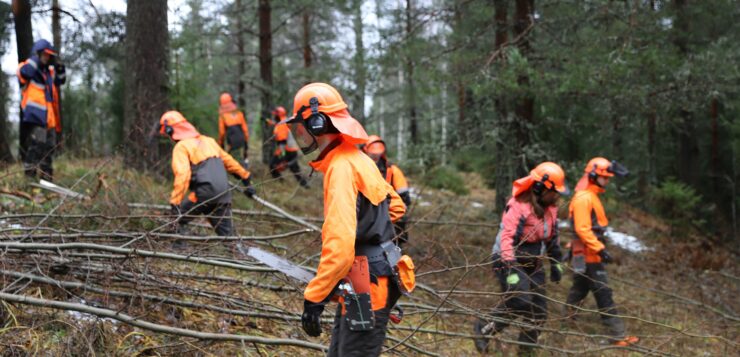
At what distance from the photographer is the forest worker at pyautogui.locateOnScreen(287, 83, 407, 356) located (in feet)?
9.87

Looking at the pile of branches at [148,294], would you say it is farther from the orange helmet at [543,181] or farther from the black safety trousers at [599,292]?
the black safety trousers at [599,292]

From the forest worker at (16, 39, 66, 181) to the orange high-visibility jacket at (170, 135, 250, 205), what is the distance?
7.47 feet

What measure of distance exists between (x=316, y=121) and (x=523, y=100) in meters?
7.35

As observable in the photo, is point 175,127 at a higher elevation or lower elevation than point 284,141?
higher

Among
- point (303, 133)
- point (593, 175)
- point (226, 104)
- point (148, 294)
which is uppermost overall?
point (226, 104)

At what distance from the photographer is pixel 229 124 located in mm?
11594

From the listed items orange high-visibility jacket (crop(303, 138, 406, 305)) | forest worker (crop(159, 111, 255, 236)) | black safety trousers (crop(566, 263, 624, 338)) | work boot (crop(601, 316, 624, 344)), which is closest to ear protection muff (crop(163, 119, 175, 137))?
forest worker (crop(159, 111, 255, 236))

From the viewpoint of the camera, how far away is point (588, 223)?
22.7ft

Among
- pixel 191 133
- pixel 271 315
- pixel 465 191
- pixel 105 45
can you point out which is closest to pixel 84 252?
pixel 271 315

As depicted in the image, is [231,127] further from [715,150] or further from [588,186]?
[715,150]

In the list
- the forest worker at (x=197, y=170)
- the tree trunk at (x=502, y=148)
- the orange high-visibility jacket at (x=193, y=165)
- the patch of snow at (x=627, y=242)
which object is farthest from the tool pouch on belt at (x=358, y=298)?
the patch of snow at (x=627, y=242)

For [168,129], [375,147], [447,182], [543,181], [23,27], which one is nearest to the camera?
[543,181]

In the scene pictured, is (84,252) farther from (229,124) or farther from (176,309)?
(229,124)

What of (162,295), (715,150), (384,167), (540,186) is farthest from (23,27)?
(715,150)
